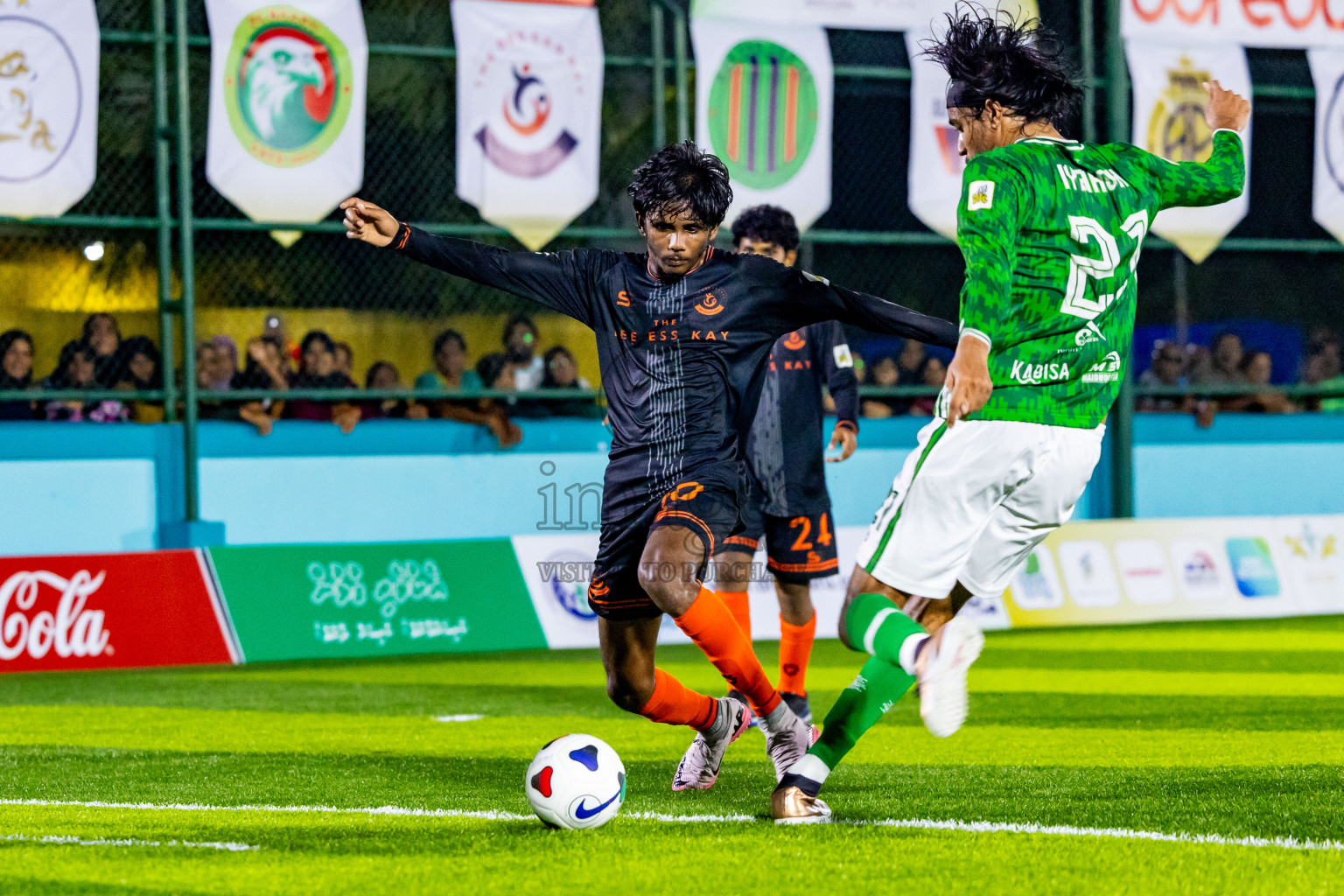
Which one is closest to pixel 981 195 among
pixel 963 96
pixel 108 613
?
pixel 963 96

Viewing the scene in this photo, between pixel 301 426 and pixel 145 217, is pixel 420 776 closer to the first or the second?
pixel 301 426

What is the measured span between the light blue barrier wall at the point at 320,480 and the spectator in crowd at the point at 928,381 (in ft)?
0.88

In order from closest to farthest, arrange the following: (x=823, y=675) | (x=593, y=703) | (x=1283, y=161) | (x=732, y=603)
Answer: (x=732, y=603) < (x=593, y=703) < (x=823, y=675) < (x=1283, y=161)

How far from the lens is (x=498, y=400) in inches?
497

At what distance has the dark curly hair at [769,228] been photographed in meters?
6.68

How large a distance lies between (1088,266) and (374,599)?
687 cm

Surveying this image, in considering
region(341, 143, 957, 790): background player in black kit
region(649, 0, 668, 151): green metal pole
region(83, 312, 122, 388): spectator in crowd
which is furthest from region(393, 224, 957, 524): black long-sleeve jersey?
region(649, 0, 668, 151): green metal pole

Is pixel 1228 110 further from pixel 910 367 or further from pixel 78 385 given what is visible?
pixel 910 367

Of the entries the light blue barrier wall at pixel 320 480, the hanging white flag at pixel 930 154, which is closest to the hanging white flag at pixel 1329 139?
the hanging white flag at pixel 930 154

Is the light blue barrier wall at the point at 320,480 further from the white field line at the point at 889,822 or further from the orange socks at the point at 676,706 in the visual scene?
the orange socks at the point at 676,706

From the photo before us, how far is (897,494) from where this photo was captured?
13.6 ft

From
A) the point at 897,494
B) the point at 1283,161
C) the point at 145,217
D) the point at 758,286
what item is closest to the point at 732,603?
the point at 758,286

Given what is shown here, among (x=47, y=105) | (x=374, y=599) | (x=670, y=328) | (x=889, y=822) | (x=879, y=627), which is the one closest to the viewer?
(x=879, y=627)

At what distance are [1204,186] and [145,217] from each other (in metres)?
9.50
